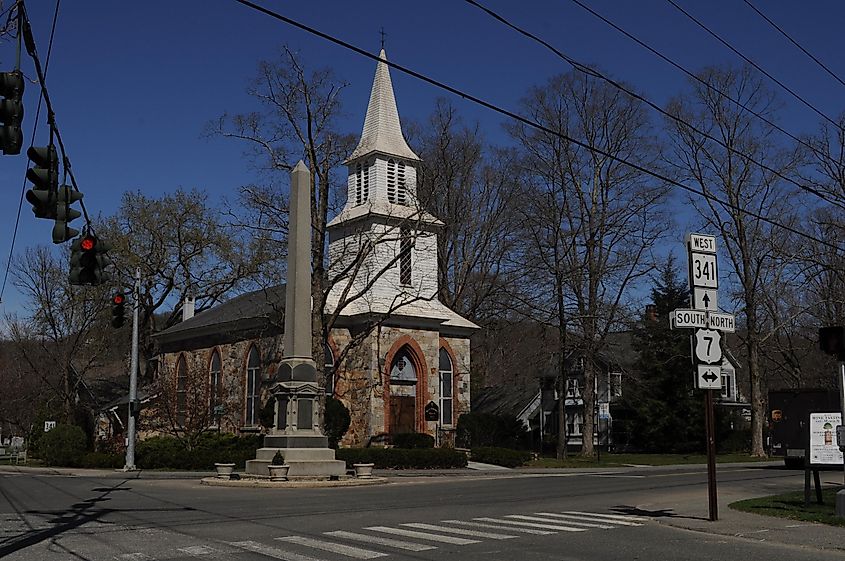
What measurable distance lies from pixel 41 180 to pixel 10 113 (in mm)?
1872

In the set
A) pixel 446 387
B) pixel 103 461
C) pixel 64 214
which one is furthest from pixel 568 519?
pixel 446 387

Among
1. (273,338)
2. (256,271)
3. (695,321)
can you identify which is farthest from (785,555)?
(256,271)

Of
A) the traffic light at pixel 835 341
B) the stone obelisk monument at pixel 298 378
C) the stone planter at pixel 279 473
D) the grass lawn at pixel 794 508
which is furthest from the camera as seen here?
the stone obelisk monument at pixel 298 378

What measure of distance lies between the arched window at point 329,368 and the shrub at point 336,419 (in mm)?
846

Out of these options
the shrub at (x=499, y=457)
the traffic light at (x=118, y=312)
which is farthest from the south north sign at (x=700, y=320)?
the shrub at (x=499, y=457)

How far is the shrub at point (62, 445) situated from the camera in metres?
41.0

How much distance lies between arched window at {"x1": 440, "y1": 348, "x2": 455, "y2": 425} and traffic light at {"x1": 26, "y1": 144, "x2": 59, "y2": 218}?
34178 mm

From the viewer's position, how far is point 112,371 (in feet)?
280

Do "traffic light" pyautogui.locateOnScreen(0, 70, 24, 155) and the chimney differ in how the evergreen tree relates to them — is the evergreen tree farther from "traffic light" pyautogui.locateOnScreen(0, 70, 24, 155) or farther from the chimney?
"traffic light" pyautogui.locateOnScreen(0, 70, 24, 155)

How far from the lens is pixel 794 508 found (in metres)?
17.0

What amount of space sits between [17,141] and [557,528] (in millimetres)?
9625

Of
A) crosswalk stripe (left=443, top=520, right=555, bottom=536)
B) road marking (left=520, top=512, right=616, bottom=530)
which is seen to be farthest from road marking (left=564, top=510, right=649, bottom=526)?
crosswalk stripe (left=443, top=520, right=555, bottom=536)

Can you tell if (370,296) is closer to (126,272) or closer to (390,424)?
(390,424)

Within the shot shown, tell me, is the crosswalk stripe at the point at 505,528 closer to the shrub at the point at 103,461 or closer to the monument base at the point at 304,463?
the monument base at the point at 304,463
